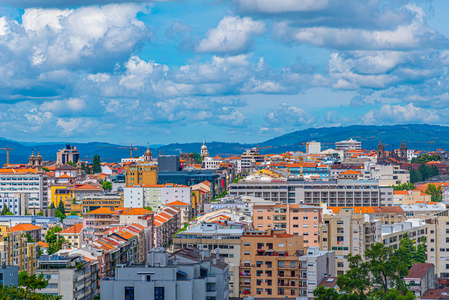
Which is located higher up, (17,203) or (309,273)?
(17,203)

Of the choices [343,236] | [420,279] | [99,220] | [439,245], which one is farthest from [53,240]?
[420,279]

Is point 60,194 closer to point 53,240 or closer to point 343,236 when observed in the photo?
point 53,240

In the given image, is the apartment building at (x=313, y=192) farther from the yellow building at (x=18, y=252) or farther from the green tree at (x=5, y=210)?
the yellow building at (x=18, y=252)

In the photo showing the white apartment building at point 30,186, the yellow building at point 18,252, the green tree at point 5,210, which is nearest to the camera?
the yellow building at point 18,252

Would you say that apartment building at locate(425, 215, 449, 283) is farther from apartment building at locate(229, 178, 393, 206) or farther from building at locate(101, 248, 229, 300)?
building at locate(101, 248, 229, 300)

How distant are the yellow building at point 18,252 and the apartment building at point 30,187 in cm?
6259

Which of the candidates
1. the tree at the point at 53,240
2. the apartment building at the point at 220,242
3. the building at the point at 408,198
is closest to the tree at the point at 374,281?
the apartment building at the point at 220,242

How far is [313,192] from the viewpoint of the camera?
366ft

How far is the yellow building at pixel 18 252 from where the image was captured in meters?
68.7

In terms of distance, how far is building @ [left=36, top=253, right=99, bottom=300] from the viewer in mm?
54469

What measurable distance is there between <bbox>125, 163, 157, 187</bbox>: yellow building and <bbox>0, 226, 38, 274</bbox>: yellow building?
199ft

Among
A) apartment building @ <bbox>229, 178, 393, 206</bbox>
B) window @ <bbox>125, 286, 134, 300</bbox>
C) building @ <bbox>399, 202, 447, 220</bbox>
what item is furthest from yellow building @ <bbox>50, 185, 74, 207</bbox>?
window @ <bbox>125, 286, 134, 300</bbox>

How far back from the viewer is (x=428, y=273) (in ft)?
194

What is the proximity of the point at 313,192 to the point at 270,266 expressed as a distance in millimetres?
58672
